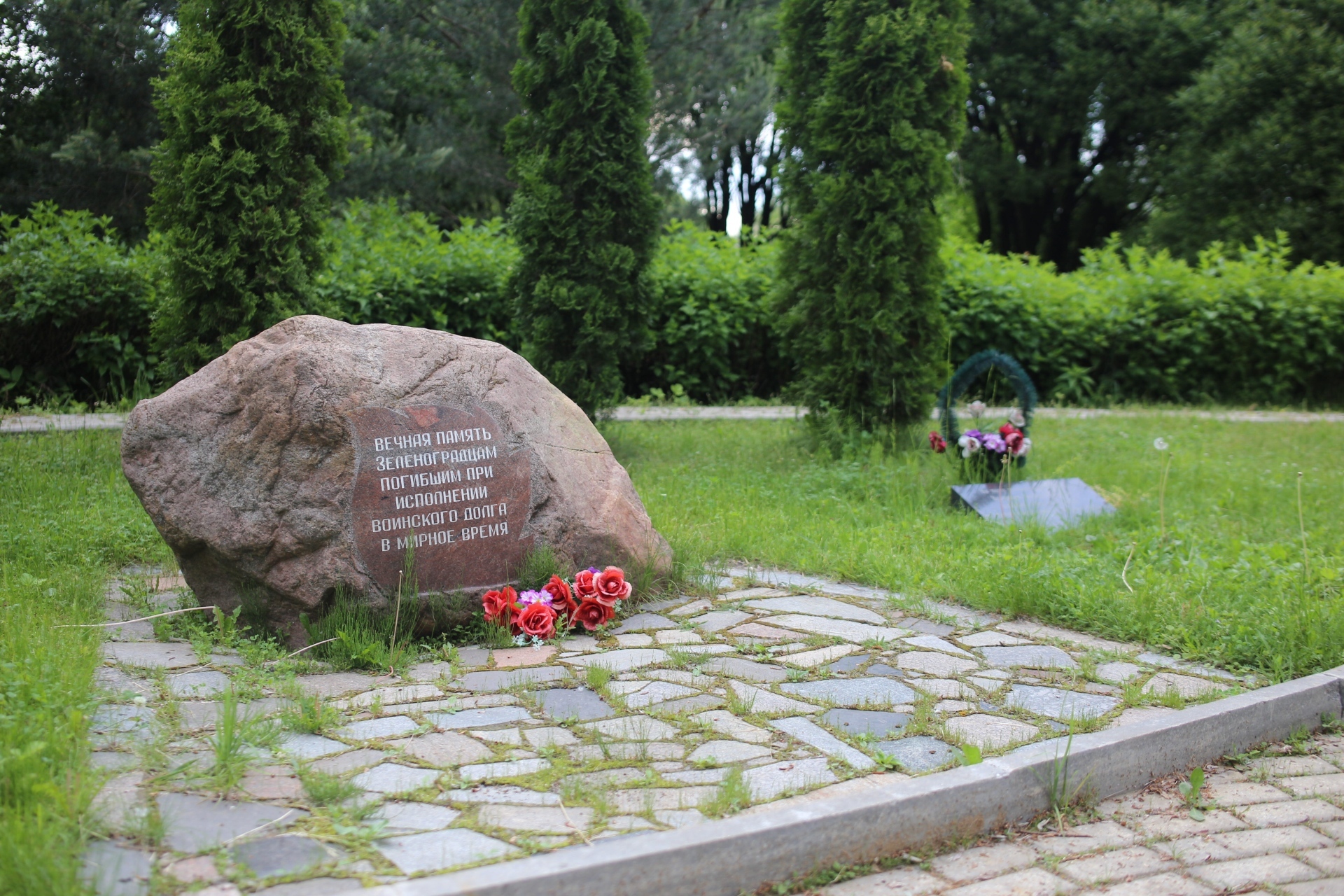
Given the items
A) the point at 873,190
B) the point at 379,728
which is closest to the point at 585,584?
the point at 379,728

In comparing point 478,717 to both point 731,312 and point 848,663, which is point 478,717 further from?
point 731,312

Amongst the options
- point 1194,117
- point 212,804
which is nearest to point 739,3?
point 1194,117

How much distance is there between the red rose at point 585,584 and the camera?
14.8 ft

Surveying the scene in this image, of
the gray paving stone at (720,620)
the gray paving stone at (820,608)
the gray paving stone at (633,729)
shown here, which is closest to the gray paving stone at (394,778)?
the gray paving stone at (633,729)

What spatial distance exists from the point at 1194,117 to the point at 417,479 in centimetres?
2559

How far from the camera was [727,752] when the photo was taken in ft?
10.6

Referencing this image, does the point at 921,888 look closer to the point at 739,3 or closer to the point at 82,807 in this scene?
the point at 82,807

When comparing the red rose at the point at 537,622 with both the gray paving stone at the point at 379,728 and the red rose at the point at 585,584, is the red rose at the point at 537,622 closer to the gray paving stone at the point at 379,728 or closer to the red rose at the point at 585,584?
the red rose at the point at 585,584

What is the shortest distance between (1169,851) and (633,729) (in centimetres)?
157

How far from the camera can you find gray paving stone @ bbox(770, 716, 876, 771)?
10.4 ft

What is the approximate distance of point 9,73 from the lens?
54.9ft

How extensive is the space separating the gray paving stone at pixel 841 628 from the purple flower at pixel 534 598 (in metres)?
0.99

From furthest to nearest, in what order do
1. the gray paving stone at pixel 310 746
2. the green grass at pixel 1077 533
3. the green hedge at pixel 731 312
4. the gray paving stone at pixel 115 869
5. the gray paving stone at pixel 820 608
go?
the green hedge at pixel 731 312
the gray paving stone at pixel 820 608
the green grass at pixel 1077 533
the gray paving stone at pixel 310 746
the gray paving stone at pixel 115 869

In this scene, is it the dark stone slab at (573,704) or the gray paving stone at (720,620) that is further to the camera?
the gray paving stone at (720,620)
